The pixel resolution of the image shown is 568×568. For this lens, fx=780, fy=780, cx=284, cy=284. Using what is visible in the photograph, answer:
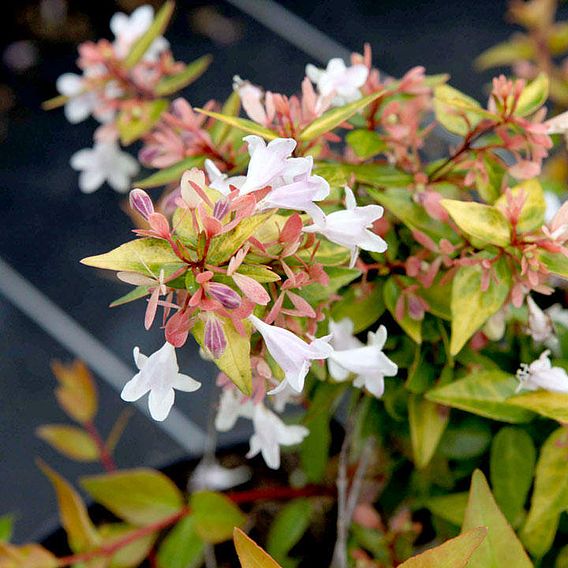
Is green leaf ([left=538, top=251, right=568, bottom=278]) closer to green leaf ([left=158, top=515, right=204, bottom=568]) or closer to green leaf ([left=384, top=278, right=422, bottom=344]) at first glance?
green leaf ([left=384, top=278, right=422, bottom=344])

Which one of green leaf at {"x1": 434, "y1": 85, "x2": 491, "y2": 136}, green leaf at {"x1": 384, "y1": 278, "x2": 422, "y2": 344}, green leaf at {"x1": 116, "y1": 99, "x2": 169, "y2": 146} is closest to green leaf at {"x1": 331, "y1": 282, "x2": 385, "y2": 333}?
green leaf at {"x1": 384, "y1": 278, "x2": 422, "y2": 344}

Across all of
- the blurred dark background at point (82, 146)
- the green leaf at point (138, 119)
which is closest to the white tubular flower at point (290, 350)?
the green leaf at point (138, 119)

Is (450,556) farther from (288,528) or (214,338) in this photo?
(288,528)

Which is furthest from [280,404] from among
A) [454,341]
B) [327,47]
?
[327,47]

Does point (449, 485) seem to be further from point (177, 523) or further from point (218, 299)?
point (218, 299)

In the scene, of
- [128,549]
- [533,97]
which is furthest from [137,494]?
[533,97]

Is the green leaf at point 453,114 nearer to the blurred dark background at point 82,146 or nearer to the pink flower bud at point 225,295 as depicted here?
the pink flower bud at point 225,295
